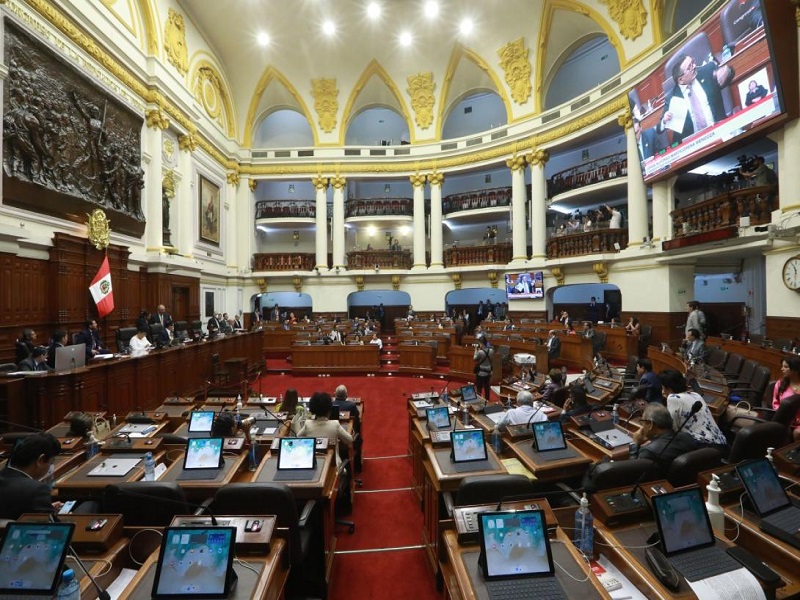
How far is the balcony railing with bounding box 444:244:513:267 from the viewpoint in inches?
658

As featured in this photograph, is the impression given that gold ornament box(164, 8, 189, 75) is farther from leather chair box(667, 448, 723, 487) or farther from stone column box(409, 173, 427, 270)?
leather chair box(667, 448, 723, 487)

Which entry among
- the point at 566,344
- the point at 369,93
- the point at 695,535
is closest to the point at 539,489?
the point at 695,535

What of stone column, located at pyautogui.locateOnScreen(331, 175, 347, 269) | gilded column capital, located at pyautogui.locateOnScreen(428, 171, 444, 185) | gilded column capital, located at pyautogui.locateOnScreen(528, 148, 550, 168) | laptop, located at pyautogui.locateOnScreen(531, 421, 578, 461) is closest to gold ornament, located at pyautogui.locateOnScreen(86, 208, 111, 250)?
stone column, located at pyautogui.locateOnScreen(331, 175, 347, 269)

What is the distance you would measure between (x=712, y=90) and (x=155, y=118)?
14.2m

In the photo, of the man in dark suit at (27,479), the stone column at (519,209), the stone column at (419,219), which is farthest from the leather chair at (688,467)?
the stone column at (419,219)

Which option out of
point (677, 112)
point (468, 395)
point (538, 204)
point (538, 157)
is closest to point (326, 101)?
point (538, 157)

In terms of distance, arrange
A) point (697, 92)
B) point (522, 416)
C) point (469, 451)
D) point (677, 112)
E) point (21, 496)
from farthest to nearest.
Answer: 1. point (677, 112)
2. point (697, 92)
3. point (522, 416)
4. point (469, 451)
5. point (21, 496)

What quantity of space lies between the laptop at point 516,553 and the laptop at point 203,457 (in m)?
2.19

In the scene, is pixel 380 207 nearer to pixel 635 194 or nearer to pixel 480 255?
pixel 480 255

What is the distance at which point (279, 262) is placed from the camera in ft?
60.0

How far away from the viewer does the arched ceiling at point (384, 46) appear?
14.1 metres

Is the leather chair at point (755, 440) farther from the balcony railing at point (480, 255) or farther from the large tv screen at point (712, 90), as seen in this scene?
the balcony railing at point (480, 255)

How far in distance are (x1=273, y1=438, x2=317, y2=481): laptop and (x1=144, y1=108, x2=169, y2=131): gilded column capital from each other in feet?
40.0

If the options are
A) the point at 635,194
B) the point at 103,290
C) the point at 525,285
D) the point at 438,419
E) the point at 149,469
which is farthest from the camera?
the point at 525,285
